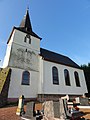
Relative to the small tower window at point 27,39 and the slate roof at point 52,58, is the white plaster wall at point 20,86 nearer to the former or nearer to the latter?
the slate roof at point 52,58

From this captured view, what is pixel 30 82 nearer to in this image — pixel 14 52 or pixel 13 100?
pixel 13 100

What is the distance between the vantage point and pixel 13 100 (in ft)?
36.1

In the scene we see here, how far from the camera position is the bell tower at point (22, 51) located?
1317 cm

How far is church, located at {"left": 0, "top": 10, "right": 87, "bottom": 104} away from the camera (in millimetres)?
12133

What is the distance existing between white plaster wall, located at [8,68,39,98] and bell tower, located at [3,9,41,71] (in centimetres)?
100

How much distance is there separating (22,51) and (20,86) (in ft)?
17.5

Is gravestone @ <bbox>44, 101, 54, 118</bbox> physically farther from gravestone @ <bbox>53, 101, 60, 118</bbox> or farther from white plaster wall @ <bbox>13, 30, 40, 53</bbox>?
white plaster wall @ <bbox>13, 30, 40, 53</bbox>

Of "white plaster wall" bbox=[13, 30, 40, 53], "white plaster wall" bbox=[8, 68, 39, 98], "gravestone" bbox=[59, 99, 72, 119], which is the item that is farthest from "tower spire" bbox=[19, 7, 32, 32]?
"gravestone" bbox=[59, 99, 72, 119]

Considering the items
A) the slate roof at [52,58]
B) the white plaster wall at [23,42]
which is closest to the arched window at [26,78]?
the slate roof at [52,58]

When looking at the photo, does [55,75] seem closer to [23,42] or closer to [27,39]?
[23,42]

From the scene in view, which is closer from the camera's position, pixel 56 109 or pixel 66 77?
pixel 56 109

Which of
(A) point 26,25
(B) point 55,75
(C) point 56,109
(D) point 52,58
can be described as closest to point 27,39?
(A) point 26,25

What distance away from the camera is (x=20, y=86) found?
12.1 meters

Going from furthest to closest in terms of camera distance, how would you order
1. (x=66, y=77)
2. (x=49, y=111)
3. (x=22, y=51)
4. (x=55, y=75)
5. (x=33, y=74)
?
1. (x=66, y=77)
2. (x=55, y=75)
3. (x=22, y=51)
4. (x=33, y=74)
5. (x=49, y=111)
